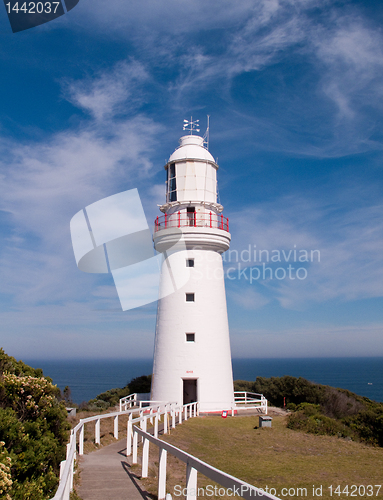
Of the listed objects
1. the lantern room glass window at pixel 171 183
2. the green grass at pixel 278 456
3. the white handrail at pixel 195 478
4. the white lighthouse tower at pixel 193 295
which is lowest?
the green grass at pixel 278 456

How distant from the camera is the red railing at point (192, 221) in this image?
69.6 ft

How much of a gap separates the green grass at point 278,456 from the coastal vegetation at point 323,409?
34.1 inches

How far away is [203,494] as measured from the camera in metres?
7.69

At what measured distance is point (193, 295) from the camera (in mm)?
20656

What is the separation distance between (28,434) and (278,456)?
25.7ft

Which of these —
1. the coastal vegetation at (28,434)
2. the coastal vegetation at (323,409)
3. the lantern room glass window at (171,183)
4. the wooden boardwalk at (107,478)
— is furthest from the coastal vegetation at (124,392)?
the coastal vegetation at (28,434)

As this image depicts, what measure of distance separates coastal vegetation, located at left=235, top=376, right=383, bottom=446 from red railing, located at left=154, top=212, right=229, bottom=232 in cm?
996

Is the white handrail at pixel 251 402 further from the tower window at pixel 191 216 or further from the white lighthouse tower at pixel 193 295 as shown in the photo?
the tower window at pixel 191 216

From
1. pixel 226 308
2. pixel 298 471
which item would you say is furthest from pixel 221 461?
pixel 226 308

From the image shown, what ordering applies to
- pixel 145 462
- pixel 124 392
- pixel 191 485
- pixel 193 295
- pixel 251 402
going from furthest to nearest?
pixel 124 392
pixel 251 402
pixel 193 295
pixel 145 462
pixel 191 485

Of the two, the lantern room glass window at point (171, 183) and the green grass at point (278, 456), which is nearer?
the green grass at point (278, 456)

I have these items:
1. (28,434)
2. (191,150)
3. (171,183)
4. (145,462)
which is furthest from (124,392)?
(28,434)

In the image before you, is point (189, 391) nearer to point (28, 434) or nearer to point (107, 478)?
point (107, 478)

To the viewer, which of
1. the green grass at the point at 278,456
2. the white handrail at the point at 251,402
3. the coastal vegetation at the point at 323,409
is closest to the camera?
the green grass at the point at 278,456
